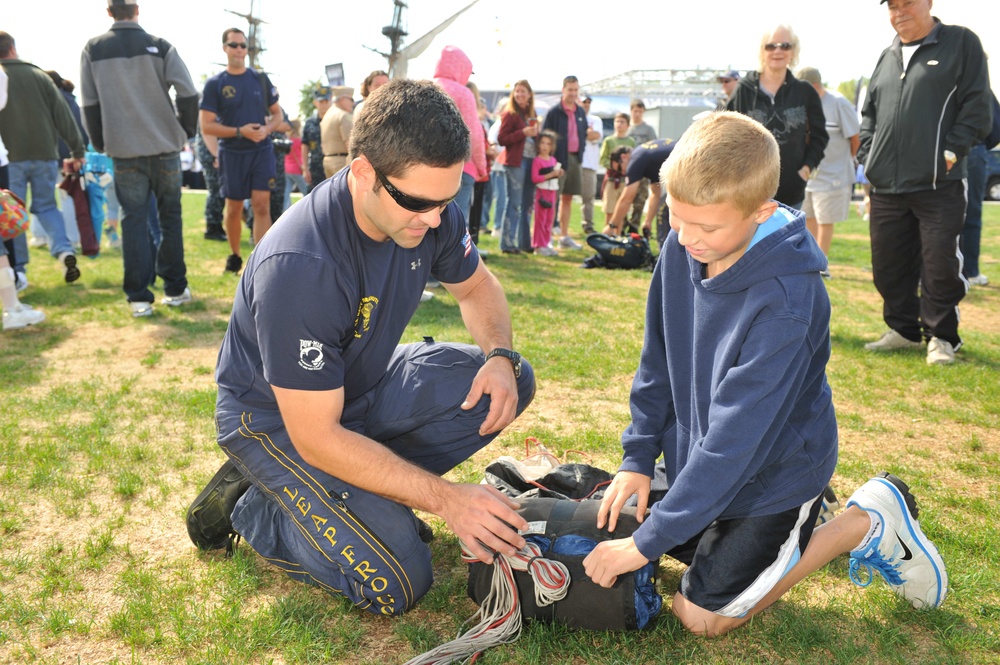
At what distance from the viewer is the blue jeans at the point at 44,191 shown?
7.49 m

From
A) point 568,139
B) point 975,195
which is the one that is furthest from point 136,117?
point 975,195

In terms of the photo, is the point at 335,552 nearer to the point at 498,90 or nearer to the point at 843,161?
the point at 843,161

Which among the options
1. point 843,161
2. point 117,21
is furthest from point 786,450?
point 843,161

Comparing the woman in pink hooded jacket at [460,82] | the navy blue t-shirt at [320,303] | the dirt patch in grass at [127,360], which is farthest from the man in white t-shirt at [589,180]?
the navy blue t-shirt at [320,303]

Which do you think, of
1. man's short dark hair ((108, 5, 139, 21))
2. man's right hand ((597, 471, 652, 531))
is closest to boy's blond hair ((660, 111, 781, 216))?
man's right hand ((597, 471, 652, 531))

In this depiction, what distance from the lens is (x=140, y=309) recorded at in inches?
249

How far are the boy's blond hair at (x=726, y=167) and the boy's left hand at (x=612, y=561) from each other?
97cm

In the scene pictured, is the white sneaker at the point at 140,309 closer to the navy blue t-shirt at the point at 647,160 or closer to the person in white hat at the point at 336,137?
the person in white hat at the point at 336,137

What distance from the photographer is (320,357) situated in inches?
92.7

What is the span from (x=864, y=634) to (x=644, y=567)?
27.1 inches

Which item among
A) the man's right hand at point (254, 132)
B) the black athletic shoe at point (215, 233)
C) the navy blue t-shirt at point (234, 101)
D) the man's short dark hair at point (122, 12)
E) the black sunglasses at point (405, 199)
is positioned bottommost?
the black athletic shoe at point (215, 233)

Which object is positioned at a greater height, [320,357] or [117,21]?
[117,21]

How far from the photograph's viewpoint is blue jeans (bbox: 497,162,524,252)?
9.80 meters

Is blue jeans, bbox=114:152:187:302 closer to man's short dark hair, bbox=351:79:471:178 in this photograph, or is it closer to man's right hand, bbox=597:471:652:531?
man's short dark hair, bbox=351:79:471:178
